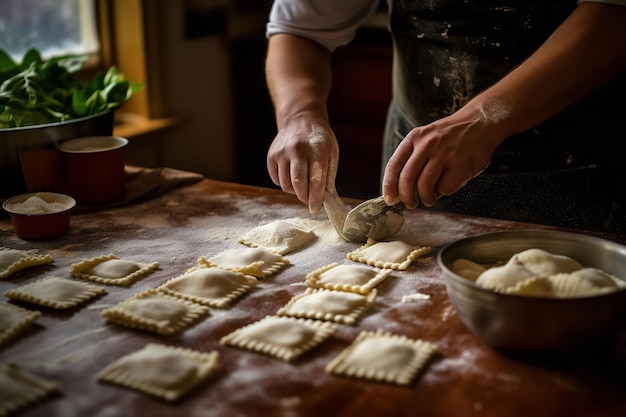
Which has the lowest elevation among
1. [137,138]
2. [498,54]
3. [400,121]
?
[137,138]

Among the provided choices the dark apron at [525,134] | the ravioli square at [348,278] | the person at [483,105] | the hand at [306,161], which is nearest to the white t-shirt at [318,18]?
the person at [483,105]

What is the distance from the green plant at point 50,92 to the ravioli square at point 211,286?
0.86 metres

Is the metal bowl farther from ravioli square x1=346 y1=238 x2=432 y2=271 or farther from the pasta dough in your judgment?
the pasta dough

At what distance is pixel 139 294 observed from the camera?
5.00 feet

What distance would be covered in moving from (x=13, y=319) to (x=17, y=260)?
14.3 inches

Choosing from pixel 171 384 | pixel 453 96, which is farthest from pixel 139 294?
pixel 453 96

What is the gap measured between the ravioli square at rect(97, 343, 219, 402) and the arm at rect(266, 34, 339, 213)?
0.70 meters

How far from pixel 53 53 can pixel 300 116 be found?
5.60 ft

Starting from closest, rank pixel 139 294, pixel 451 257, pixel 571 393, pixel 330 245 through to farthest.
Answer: pixel 571 393, pixel 451 257, pixel 139 294, pixel 330 245

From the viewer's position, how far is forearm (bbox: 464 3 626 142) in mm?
1765

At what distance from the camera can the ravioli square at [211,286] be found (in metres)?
1.52

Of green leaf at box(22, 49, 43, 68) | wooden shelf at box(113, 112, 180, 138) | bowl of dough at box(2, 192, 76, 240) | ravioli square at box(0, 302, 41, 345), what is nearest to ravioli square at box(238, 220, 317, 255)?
bowl of dough at box(2, 192, 76, 240)

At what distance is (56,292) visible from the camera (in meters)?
1.53

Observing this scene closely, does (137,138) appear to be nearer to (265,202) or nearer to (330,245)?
(265,202)
